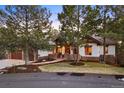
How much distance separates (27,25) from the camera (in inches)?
291

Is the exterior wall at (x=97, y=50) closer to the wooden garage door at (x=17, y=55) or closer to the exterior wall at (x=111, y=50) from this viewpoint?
the exterior wall at (x=111, y=50)

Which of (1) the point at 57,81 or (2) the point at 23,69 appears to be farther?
(2) the point at 23,69

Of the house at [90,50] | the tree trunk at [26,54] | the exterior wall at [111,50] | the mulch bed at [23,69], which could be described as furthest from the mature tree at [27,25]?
the exterior wall at [111,50]

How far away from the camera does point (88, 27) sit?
24.2 ft

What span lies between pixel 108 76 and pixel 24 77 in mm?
1359

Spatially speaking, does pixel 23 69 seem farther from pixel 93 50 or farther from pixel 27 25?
pixel 93 50

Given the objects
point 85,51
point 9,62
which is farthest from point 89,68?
point 9,62

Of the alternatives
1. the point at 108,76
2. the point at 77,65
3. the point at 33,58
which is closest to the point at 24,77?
the point at 33,58

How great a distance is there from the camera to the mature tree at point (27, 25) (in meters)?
7.32

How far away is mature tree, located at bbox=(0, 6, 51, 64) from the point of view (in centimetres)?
732

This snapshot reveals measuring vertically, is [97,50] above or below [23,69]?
above

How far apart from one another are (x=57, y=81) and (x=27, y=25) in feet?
3.40

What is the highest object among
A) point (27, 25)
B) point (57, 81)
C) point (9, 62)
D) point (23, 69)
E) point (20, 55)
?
point (27, 25)

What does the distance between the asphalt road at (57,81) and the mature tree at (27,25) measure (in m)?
0.34
